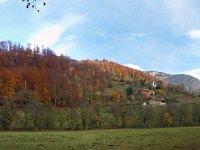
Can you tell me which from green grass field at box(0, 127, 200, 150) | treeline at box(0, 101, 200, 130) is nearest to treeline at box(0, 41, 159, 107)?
treeline at box(0, 101, 200, 130)

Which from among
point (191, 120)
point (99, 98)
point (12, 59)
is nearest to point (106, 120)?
point (191, 120)

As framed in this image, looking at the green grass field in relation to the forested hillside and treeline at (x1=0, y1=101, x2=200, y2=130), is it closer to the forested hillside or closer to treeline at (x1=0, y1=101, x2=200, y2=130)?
treeline at (x1=0, y1=101, x2=200, y2=130)

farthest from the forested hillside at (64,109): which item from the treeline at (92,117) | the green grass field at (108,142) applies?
the green grass field at (108,142)

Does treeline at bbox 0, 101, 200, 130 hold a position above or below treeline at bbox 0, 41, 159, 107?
below

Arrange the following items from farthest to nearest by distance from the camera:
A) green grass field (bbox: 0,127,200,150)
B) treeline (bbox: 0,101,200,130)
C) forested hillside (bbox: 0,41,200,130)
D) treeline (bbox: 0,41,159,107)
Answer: treeline (bbox: 0,41,159,107), forested hillside (bbox: 0,41,200,130), treeline (bbox: 0,101,200,130), green grass field (bbox: 0,127,200,150)

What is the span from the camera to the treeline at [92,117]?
271 ft

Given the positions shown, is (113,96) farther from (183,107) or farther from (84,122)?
Answer: (84,122)

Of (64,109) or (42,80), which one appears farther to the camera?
(42,80)

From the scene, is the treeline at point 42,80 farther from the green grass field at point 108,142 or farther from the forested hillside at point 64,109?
the green grass field at point 108,142

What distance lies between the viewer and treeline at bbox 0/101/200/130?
271ft

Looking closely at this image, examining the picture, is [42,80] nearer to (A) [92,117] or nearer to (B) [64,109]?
(B) [64,109]

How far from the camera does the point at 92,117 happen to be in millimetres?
86125

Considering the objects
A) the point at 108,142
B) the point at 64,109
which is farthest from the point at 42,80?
the point at 108,142

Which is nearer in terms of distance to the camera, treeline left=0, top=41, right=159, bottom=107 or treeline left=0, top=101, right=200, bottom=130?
treeline left=0, top=101, right=200, bottom=130
